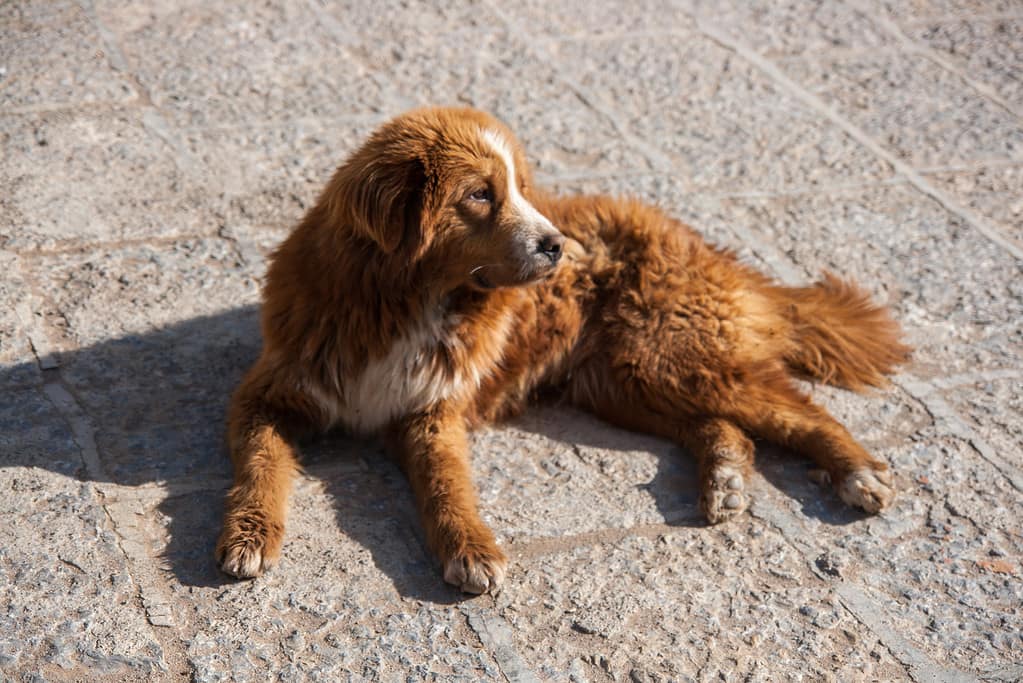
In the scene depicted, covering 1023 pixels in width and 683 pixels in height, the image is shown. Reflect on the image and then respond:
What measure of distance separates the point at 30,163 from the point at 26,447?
7.95 ft

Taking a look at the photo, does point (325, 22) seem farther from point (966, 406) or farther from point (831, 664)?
point (831, 664)

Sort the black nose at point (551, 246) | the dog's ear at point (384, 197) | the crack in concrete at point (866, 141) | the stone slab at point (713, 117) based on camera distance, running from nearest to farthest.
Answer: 1. the dog's ear at point (384, 197)
2. the black nose at point (551, 246)
3. the crack in concrete at point (866, 141)
4. the stone slab at point (713, 117)

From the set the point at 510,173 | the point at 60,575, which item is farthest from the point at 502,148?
the point at 60,575

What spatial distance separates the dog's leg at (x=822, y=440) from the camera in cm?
490

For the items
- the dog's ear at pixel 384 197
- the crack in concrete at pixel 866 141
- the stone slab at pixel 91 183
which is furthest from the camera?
the crack in concrete at pixel 866 141

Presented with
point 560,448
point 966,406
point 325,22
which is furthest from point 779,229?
point 325,22

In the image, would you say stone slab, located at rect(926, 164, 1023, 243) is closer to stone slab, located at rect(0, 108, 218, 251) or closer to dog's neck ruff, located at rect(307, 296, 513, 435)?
dog's neck ruff, located at rect(307, 296, 513, 435)

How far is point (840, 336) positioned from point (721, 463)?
3.35 feet

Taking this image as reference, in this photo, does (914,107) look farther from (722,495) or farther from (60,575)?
(60,575)

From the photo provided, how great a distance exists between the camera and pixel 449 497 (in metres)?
4.60

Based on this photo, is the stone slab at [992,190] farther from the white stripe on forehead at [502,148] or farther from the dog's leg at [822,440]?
the white stripe on forehead at [502,148]

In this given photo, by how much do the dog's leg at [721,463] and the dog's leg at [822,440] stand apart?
0.41ft

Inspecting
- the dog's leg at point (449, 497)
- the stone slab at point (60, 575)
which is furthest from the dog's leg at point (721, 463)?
the stone slab at point (60, 575)

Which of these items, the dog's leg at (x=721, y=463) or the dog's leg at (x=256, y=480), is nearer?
the dog's leg at (x=256, y=480)
